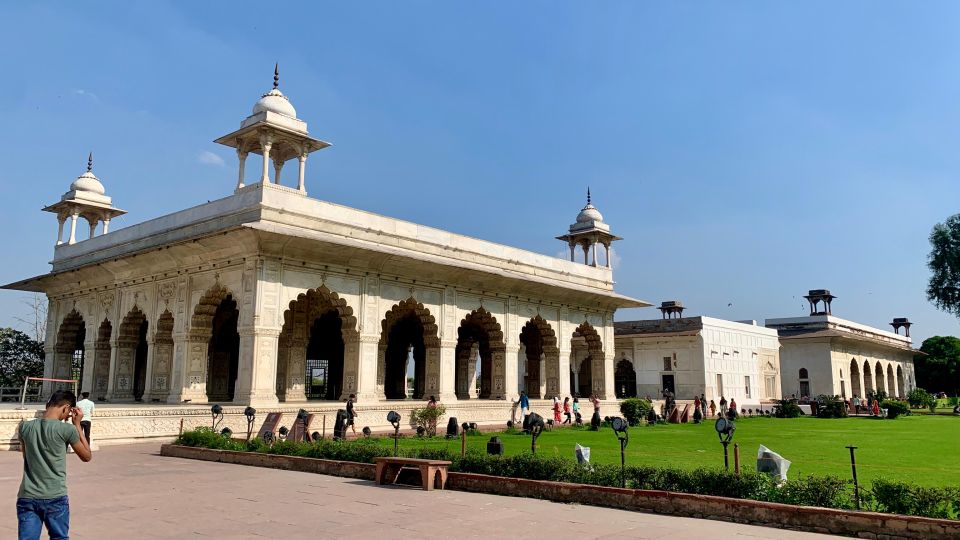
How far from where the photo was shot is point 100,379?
24609mm

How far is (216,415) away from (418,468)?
27.3ft

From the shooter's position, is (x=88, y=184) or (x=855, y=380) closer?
(x=88, y=184)

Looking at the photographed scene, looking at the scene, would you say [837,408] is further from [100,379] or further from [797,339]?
[100,379]

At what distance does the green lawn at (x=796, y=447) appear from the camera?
39.2 feet

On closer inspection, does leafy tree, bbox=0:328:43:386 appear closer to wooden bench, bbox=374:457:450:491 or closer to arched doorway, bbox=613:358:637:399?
wooden bench, bbox=374:457:450:491

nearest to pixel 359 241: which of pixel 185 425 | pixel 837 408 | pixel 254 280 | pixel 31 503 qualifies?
pixel 254 280

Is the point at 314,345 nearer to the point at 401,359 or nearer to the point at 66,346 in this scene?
the point at 401,359

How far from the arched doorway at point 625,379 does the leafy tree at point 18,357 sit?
30.2m

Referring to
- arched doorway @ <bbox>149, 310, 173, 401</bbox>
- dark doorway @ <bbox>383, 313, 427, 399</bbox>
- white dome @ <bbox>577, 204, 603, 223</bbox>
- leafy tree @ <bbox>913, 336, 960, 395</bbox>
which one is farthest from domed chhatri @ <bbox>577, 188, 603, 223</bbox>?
leafy tree @ <bbox>913, 336, 960, 395</bbox>

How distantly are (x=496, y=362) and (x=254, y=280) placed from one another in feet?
34.4

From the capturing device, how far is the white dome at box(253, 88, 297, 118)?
69.8 ft

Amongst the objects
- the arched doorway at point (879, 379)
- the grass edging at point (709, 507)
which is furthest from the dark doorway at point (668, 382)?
the grass edging at point (709, 507)

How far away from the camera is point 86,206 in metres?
28.3

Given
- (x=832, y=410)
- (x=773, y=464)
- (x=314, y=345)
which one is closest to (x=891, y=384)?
(x=832, y=410)
